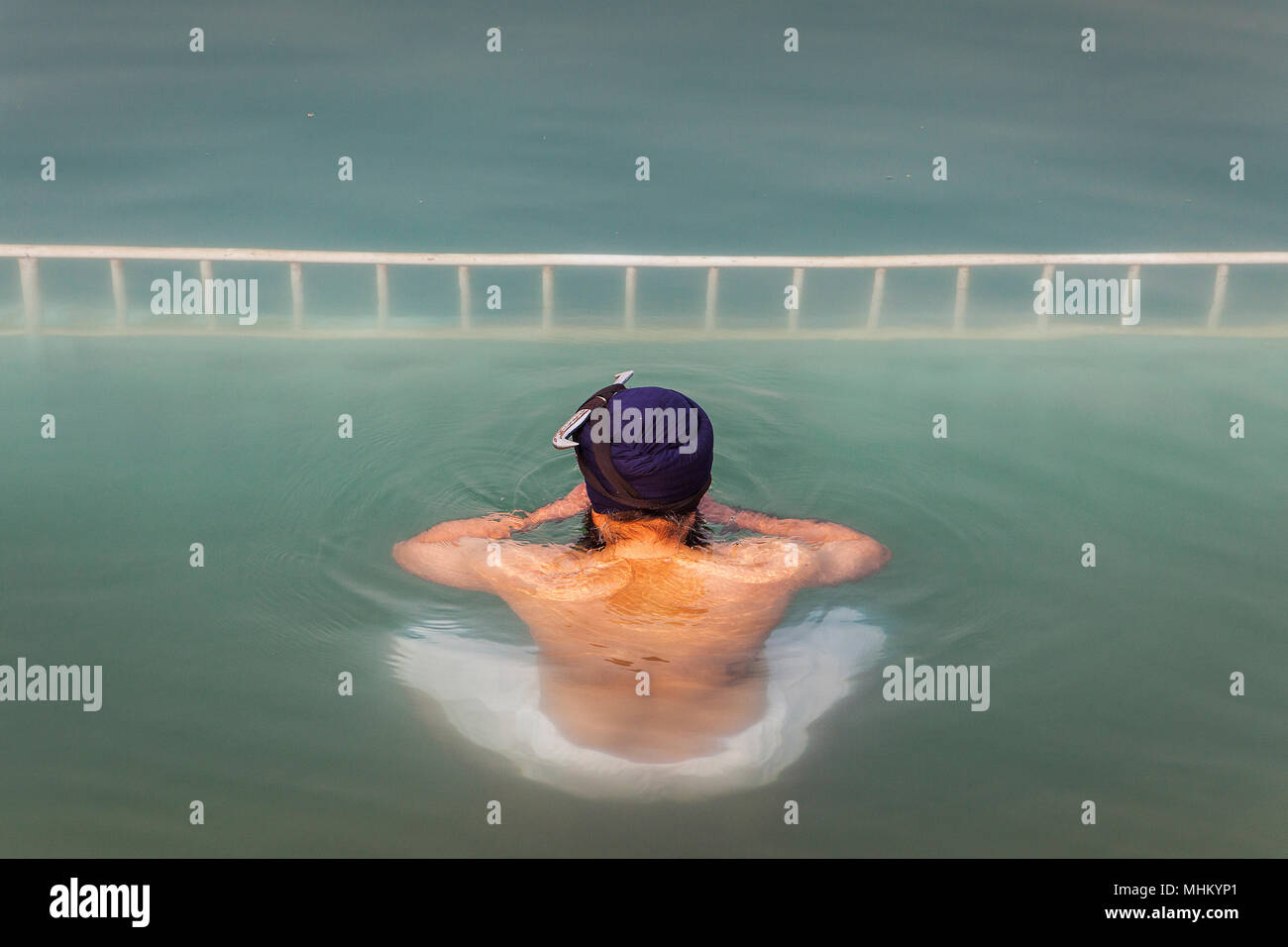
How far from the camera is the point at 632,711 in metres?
2.56

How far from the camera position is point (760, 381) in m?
4.66

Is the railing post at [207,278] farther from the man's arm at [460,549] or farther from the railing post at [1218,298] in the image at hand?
the railing post at [1218,298]

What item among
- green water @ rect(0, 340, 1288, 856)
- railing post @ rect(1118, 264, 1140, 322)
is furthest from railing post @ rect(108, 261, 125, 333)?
railing post @ rect(1118, 264, 1140, 322)

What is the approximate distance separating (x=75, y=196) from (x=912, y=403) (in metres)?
5.36

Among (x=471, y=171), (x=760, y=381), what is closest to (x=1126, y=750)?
(x=760, y=381)

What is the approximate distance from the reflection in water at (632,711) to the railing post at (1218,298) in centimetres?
310

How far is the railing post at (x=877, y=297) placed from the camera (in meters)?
4.97

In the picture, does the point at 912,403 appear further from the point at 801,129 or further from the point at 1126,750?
the point at 801,129

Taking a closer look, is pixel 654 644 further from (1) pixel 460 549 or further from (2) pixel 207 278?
(2) pixel 207 278

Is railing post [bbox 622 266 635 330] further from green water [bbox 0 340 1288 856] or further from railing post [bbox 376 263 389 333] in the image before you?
railing post [bbox 376 263 389 333]

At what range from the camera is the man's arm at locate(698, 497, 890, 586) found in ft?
9.32

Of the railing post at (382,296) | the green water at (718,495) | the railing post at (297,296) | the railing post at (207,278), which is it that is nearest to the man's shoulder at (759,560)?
the green water at (718,495)

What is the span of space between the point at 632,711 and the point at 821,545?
71 centimetres

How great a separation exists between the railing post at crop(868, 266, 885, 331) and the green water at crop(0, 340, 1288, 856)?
0.16m
